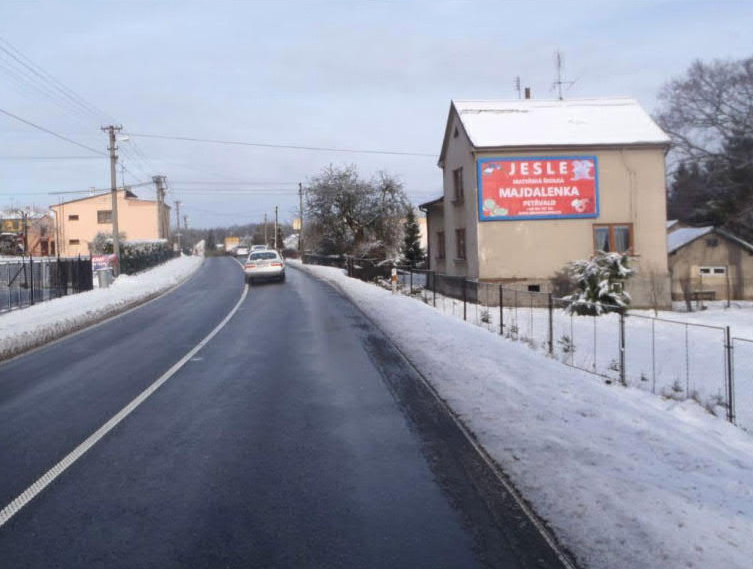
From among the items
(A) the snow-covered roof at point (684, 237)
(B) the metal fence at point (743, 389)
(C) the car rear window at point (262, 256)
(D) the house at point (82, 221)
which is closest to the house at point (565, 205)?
(A) the snow-covered roof at point (684, 237)

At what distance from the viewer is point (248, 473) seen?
649 cm

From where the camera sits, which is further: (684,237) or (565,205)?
(684,237)

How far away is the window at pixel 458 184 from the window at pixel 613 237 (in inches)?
237

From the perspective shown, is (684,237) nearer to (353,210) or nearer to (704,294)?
(704,294)

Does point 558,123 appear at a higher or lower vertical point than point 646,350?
higher

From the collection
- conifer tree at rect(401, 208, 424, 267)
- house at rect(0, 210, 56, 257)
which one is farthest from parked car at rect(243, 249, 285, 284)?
house at rect(0, 210, 56, 257)

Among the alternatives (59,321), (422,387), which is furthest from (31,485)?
(59,321)

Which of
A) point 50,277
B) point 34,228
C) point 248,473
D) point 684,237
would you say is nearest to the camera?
point 248,473

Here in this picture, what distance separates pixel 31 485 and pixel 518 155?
26125mm

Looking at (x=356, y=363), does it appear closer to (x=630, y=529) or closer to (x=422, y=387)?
(x=422, y=387)

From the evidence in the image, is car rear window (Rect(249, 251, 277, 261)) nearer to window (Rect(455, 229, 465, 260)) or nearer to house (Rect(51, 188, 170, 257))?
window (Rect(455, 229, 465, 260))

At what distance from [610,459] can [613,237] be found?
974 inches

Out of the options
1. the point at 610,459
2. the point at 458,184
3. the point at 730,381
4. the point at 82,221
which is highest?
the point at 82,221

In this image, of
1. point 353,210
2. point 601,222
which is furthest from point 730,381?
point 353,210
